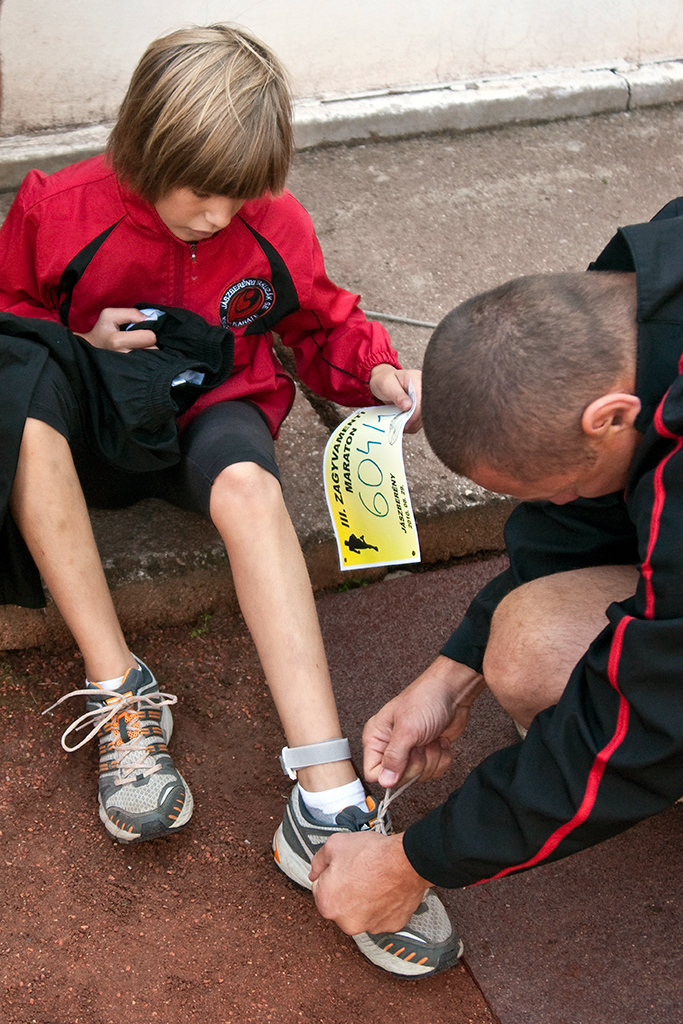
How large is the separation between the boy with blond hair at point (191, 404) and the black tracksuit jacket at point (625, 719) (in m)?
0.35

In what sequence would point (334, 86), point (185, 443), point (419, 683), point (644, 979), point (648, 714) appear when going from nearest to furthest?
point (648, 714) → point (644, 979) → point (419, 683) → point (185, 443) → point (334, 86)

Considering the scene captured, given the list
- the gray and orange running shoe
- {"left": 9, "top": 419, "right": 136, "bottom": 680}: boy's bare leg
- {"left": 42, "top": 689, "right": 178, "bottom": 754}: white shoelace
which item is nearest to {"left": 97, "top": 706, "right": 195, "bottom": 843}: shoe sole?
the gray and orange running shoe

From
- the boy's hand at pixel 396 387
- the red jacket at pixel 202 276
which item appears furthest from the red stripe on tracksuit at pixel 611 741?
the red jacket at pixel 202 276

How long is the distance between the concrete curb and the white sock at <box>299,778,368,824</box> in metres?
1.99

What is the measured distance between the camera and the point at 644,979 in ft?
5.04

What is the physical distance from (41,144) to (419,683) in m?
2.00

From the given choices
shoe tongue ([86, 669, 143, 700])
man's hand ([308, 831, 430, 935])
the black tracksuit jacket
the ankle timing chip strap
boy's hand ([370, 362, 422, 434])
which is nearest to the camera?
the black tracksuit jacket

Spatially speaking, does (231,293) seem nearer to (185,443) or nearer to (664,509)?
(185,443)

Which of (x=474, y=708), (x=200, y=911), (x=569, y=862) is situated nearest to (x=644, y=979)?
(x=569, y=862)

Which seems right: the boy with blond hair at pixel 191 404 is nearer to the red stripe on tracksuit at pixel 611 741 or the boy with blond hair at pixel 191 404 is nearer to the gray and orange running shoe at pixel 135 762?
the gray and orange running shoe at pixel 135 762

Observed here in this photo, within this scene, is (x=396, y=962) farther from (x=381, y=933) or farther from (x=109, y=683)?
(x=109, y=683)

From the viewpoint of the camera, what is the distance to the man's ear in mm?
1185

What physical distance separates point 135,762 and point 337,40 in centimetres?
240

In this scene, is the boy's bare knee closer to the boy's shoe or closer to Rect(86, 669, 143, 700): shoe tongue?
Rect(86, 669, 143, 700): shoe tongue
